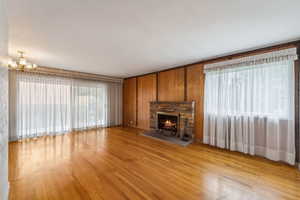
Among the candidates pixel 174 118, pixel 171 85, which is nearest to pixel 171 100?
pixel 171 85

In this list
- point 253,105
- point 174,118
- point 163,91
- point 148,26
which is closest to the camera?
point 148,26

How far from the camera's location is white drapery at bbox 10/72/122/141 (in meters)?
4.39

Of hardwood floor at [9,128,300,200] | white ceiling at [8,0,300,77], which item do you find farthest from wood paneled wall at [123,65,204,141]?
hardwood floor at [9,128,300,200]

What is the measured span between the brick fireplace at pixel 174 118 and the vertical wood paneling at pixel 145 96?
0.34m

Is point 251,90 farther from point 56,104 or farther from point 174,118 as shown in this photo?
point 56,104

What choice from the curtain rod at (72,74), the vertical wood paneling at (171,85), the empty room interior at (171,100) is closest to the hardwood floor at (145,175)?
the empty room interior at (171,100)

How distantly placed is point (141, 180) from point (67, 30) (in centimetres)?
285

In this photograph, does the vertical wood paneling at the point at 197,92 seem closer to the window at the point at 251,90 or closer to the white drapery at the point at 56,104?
the window at the point at 251,90

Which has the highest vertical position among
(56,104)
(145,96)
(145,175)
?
(145,96)

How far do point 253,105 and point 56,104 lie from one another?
6.37m

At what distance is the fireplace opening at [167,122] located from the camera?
15.7 feet

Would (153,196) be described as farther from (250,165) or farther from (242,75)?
(242,75)

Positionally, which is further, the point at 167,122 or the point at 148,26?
the point at 167,122

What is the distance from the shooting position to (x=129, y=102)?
6.84 metres
